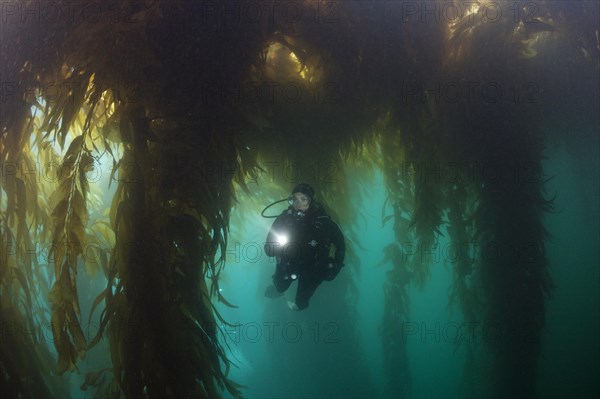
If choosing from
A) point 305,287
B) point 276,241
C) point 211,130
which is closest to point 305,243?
point 276,241

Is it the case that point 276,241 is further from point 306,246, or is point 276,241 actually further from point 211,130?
point 211,130

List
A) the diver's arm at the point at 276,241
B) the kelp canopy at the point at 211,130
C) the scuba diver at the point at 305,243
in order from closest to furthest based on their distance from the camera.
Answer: the kelp canopy at the point at 211,130
the scuba diver at the point at 305,243
the diver's arm at the point at 276,241

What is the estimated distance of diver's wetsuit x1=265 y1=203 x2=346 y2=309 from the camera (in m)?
4.23

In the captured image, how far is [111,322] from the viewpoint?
231 centimetres

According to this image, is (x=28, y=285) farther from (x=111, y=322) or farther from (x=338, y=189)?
(x=338, y=189)

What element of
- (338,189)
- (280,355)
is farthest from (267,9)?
(280,355)

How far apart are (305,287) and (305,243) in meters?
0.80

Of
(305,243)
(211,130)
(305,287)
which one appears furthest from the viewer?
(305,287)

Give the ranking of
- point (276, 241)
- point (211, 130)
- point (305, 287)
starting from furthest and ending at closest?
point (305, 287) → point (276, 241) → point (211, 130)

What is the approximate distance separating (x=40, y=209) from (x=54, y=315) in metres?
1.05

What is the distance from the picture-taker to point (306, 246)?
4.30m

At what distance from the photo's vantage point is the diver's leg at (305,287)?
452cm

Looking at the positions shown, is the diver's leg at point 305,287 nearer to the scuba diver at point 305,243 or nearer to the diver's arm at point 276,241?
the scuba diver at point 305,243

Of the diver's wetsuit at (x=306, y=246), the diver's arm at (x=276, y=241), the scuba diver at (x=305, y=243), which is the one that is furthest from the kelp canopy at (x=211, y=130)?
the diver's arm at (x=276, y=241)
